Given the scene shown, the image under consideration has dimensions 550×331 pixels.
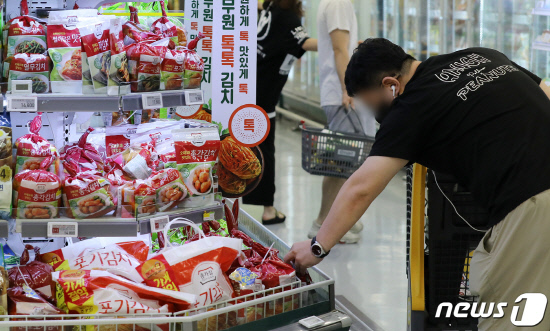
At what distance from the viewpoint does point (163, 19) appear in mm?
2461

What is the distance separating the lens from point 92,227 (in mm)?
2027

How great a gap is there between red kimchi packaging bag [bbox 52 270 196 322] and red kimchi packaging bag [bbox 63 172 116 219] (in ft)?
0.63

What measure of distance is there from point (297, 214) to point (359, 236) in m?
0.80

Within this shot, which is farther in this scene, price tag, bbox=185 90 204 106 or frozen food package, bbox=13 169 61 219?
price tag, bbox=185 90 204 106

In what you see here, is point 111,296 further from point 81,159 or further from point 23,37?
point 23,37

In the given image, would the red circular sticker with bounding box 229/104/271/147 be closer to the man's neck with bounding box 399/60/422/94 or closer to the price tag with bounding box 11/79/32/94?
the man's neck with bounding box 399/60/422/94

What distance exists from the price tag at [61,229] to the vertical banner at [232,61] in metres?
0.80

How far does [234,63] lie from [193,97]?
40cm

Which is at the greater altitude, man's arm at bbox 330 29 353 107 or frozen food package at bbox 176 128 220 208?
man's arm at bbox 330 29 353 107

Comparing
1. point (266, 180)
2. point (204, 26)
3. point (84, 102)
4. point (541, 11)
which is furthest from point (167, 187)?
point (541, 11)

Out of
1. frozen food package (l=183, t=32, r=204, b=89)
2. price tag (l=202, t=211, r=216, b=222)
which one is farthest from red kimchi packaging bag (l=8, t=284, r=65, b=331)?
frozen food package (l=183, t=32, r=204, b=89)

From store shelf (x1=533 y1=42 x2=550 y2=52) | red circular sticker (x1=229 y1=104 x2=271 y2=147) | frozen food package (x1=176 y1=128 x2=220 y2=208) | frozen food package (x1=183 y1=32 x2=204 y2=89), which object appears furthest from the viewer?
store shelf (x1=533 y1=42 x2=550 y2=52)

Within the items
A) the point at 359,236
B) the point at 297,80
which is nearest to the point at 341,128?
the point at 359,236

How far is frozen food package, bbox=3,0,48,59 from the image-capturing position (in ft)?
7.02
